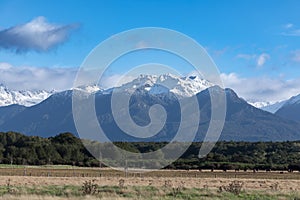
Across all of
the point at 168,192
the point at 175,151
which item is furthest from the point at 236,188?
the point at 175,151

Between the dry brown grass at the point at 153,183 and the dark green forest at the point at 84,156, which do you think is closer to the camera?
the dry brown grass at the point at 153,183

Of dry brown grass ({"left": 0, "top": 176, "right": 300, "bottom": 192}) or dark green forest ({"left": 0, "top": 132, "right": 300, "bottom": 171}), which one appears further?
dark green forest ({"left": 0, "top": 132, "right": 300, "bottom": 171})

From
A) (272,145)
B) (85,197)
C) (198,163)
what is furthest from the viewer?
(272,145)

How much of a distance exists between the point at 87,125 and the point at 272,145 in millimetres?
77992

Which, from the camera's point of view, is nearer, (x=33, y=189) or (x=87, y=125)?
(x=33, y=189)

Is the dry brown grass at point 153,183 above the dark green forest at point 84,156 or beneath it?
beneath

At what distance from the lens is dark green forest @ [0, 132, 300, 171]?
315 feet

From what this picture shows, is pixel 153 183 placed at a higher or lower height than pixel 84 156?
lower

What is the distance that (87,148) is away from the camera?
102625mm

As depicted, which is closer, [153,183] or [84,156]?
[153,183]

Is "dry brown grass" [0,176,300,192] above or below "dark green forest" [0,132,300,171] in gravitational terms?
below

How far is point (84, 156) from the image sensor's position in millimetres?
101562

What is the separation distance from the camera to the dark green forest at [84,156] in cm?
9588

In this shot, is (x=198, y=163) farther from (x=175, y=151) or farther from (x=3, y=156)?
(x=3, y=156)
